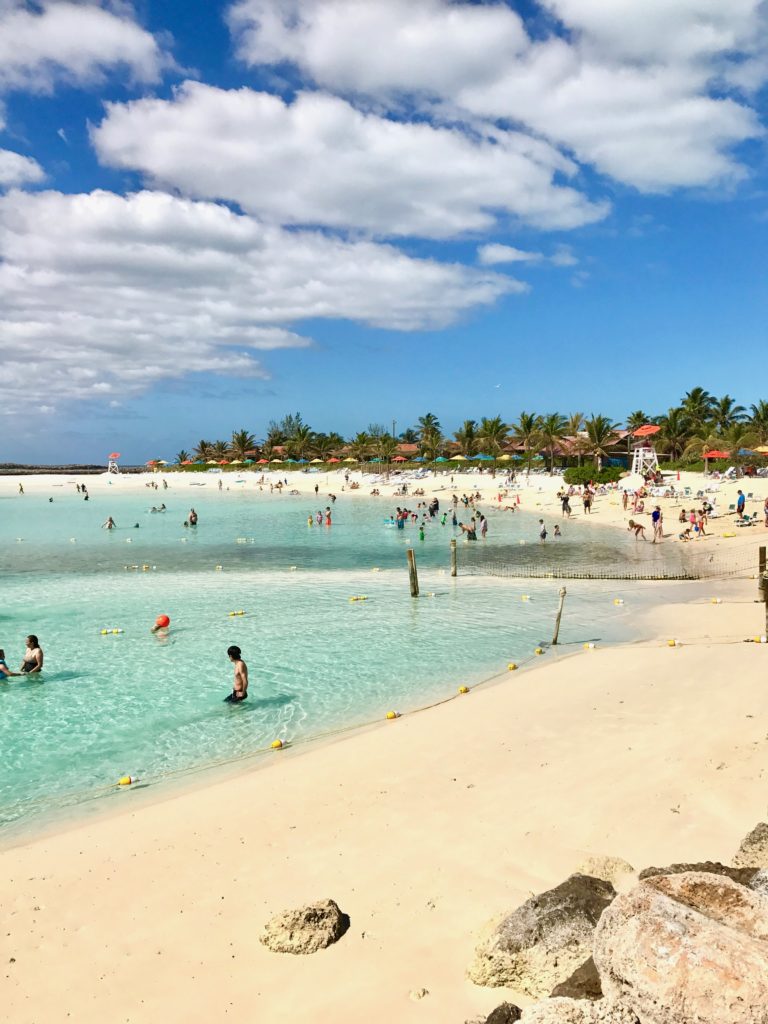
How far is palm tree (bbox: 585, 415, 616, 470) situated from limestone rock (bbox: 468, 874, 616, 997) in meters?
71.3

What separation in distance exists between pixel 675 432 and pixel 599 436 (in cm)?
877

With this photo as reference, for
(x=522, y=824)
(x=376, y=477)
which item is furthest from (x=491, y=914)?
(x=376, y=477)

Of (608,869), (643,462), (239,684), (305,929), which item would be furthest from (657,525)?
(305,929)

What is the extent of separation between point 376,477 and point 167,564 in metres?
59.0

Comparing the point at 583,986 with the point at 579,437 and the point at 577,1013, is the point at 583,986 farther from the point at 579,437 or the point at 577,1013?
the point at 579,437

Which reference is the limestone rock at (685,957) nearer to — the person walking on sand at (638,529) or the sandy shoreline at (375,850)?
the sandy shoreline at (375,850)

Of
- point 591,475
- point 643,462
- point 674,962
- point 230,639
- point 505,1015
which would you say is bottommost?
point 230,639

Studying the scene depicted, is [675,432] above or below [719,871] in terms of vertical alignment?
above

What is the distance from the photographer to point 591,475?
217 ft

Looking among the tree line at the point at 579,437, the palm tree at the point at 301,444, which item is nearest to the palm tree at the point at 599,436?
the tree line at the point at 579,437

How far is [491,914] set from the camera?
641cm

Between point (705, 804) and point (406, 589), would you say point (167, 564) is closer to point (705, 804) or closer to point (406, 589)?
point (406, 589)

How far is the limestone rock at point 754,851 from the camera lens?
20.6 feet

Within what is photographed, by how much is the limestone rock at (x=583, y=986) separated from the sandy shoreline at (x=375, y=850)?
99 cm
